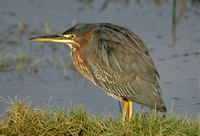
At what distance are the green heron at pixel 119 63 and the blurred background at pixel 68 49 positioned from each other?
1.93ft

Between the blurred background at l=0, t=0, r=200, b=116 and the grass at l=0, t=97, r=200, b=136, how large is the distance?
108 centimetres

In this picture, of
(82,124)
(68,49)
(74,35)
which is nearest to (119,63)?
(74,35)

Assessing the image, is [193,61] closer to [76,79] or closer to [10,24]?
[76,79]

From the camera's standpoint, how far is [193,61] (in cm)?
788

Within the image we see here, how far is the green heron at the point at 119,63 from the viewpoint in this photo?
18.6 feet

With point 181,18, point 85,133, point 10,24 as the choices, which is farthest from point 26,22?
point 85,133

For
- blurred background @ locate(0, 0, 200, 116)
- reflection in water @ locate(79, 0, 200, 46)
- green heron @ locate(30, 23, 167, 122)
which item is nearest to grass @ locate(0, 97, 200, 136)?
green heron @ locate(30, 23, 167, 122)

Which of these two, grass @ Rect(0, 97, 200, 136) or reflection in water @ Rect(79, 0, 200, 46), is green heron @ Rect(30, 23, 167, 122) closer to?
grass @ Rect(0, 97, 200, 136)

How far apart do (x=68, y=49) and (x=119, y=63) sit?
3.06 metres

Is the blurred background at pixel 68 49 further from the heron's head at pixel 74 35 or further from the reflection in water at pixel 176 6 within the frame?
the heron's head at pixel 74 35

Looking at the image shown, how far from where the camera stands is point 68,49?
862 cm

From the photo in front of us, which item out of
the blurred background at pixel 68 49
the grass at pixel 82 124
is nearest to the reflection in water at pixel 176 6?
the blurred background at pixel 68 49

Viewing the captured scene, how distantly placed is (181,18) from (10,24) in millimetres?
3656

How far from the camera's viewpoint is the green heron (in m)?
5.66
